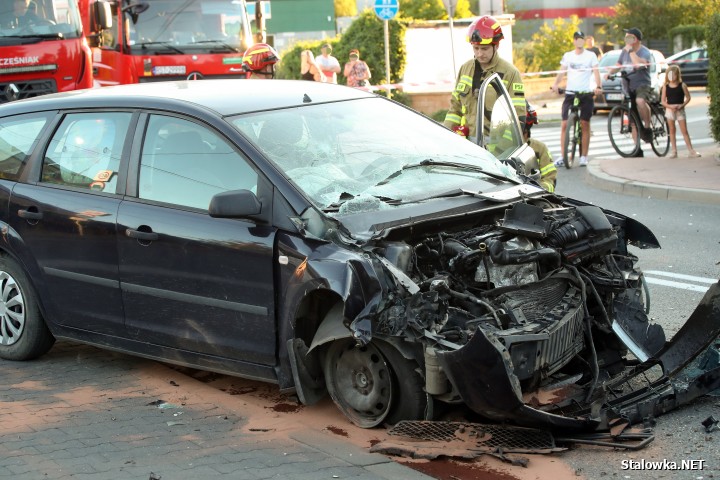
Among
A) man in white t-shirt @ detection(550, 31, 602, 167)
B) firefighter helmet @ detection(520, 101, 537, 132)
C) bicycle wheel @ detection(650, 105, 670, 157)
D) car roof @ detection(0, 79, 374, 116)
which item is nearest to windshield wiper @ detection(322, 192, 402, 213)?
car roof @ detection(0, 79, 374, 116)

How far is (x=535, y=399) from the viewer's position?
5.14 metres

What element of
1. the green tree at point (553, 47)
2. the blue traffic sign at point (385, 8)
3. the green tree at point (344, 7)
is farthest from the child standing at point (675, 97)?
the green tree at point (344, 7)

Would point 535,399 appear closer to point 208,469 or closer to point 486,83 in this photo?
point 208,469

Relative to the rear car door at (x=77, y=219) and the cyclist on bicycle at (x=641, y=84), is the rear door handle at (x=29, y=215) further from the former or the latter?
the cyclist on bicycle at (x=641, y=84)

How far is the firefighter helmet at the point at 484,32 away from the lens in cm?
862

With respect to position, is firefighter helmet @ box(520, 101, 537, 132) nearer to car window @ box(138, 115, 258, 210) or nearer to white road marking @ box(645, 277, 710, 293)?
white road marking @ box(645, 277, 710, 293)

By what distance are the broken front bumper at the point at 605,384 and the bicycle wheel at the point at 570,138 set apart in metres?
10.6

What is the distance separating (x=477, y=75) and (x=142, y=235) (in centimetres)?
416

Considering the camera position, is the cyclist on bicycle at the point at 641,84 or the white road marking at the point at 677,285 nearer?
the white road marking at the point at 677,285

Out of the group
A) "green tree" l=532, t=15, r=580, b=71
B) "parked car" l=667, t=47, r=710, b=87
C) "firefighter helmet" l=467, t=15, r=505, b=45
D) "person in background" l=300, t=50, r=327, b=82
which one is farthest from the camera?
"green tree" l=532, t=15, r=580, b=71

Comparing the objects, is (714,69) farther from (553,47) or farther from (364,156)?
(553,47)

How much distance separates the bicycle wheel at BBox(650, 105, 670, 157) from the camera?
52.5 ft

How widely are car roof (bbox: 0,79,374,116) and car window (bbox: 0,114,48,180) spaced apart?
9cm

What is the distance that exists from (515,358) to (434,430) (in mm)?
537
